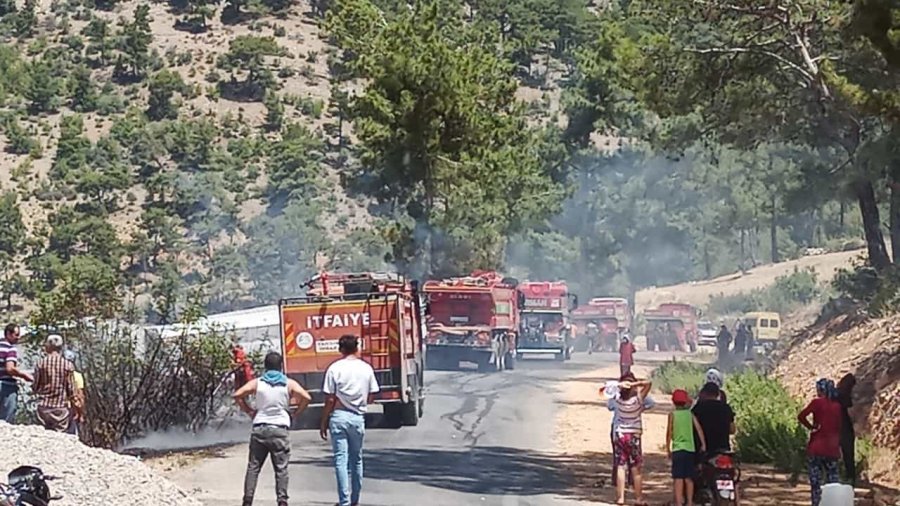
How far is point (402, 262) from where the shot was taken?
51.0 metres

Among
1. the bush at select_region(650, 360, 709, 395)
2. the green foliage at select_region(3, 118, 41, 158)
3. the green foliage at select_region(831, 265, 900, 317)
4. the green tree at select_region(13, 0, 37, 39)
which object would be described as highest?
the green tree at select_region(13, 0, 37, 39)

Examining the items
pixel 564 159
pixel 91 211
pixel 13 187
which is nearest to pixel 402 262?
pixel 564 159

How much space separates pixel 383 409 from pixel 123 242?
159ft

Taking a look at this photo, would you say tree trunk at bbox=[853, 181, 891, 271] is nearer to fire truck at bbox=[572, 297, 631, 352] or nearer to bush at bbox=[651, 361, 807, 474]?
bush at bbox=[651, 361, 807, 474]

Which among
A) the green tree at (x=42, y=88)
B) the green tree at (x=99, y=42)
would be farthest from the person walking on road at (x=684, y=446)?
the green tree at (x=99, y=42)

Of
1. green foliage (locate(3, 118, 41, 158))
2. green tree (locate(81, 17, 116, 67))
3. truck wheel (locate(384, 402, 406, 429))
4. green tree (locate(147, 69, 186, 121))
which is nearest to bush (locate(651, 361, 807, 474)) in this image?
truck wheel (locate(384, 402, 406, 429))

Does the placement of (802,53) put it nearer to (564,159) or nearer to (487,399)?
(487,399)

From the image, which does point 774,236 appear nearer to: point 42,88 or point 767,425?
point 42,88

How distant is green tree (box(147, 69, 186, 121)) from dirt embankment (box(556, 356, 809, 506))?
2679 inches

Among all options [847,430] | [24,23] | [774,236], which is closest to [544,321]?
[774,236]

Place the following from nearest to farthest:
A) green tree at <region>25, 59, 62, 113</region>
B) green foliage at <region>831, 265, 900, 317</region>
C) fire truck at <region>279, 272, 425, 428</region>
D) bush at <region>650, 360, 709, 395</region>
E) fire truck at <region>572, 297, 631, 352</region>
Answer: fire truck at <region>279, 272, 425, 428</region> < green foliage at <region>831, 265, 900, 317</region> < bush at <region>650, 360, 709, 395</region> < fire truck at <region>572, 297, 631, 352</region> < green tree at <region>25, 59, 62, 113</region>

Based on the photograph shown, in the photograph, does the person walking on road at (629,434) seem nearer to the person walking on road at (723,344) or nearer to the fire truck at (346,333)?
the fire truck at (346,333)

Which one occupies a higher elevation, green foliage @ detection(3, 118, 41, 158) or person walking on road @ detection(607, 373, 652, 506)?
green foliage @ detection(3, 118, 41, 158)

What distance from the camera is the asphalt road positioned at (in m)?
17.3
